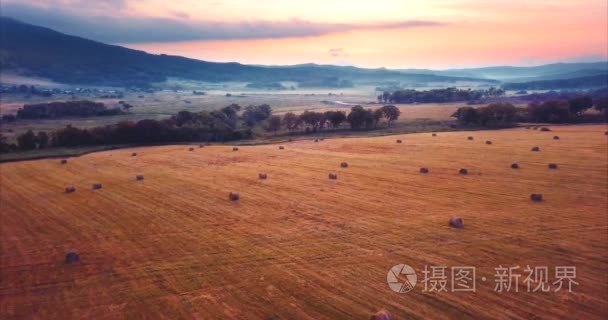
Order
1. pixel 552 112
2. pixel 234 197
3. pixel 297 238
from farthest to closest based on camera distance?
pixel 552 112 → pixel 234 197 → pixel 297 238

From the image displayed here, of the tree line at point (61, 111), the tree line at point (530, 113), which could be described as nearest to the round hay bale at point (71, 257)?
the tree line at point (530, 113)

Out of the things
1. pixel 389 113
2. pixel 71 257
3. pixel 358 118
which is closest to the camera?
pixel 71 257

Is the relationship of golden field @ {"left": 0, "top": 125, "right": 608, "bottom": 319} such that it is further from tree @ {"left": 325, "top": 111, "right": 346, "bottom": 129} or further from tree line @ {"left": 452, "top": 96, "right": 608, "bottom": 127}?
tree line @ {"left": 452, "top": 96, "right": 608, "bottom": 127}

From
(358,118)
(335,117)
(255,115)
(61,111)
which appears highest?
(61,111)

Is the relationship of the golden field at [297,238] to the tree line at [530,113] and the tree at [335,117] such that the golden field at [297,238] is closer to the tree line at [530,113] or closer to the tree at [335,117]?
the tree at [335,117]

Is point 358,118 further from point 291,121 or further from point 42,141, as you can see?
point 42,141

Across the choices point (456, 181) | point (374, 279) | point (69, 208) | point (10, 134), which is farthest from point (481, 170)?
point (10, 134)

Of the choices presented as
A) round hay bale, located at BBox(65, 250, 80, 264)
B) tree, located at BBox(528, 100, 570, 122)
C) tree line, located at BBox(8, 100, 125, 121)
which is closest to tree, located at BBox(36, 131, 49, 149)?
round hay bale, located at BBox(65, 250, 80, 264)

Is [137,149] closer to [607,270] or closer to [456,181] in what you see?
[456,181]

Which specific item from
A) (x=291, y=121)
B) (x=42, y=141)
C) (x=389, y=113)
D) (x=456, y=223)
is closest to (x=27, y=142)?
(x=42, y=141)

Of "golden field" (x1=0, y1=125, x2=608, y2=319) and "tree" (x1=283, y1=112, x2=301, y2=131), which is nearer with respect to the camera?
"golden field" (x1=0, y1=125, x2=608, y2=319)
